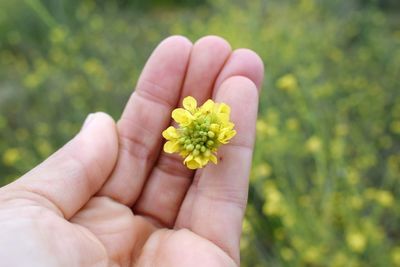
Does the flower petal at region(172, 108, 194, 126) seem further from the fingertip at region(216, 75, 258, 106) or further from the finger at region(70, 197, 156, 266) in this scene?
the finger at region(70, 197, 156, 266)

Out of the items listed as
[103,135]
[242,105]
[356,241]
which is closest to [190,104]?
[242,105]

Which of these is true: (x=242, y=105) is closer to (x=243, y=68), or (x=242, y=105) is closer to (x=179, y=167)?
(x=243, y=68)

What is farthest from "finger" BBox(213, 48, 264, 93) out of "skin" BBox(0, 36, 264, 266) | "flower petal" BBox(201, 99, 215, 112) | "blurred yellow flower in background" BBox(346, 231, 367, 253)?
"blurred yellow flower in background" BBox(346, 231, 367, 253)

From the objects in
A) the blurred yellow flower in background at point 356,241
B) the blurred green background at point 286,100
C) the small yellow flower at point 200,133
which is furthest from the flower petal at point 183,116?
the blurred yellow flower in background at point 356,241

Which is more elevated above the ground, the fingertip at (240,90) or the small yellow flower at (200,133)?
the fingertip at (240,90)

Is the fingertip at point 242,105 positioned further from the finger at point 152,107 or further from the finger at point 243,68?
the finger at point 152,107

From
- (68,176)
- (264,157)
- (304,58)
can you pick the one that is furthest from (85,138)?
(304,58)

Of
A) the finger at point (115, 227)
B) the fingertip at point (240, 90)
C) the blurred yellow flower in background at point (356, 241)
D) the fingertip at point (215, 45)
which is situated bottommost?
the blurred yellow flower in background at point (356, 241)
